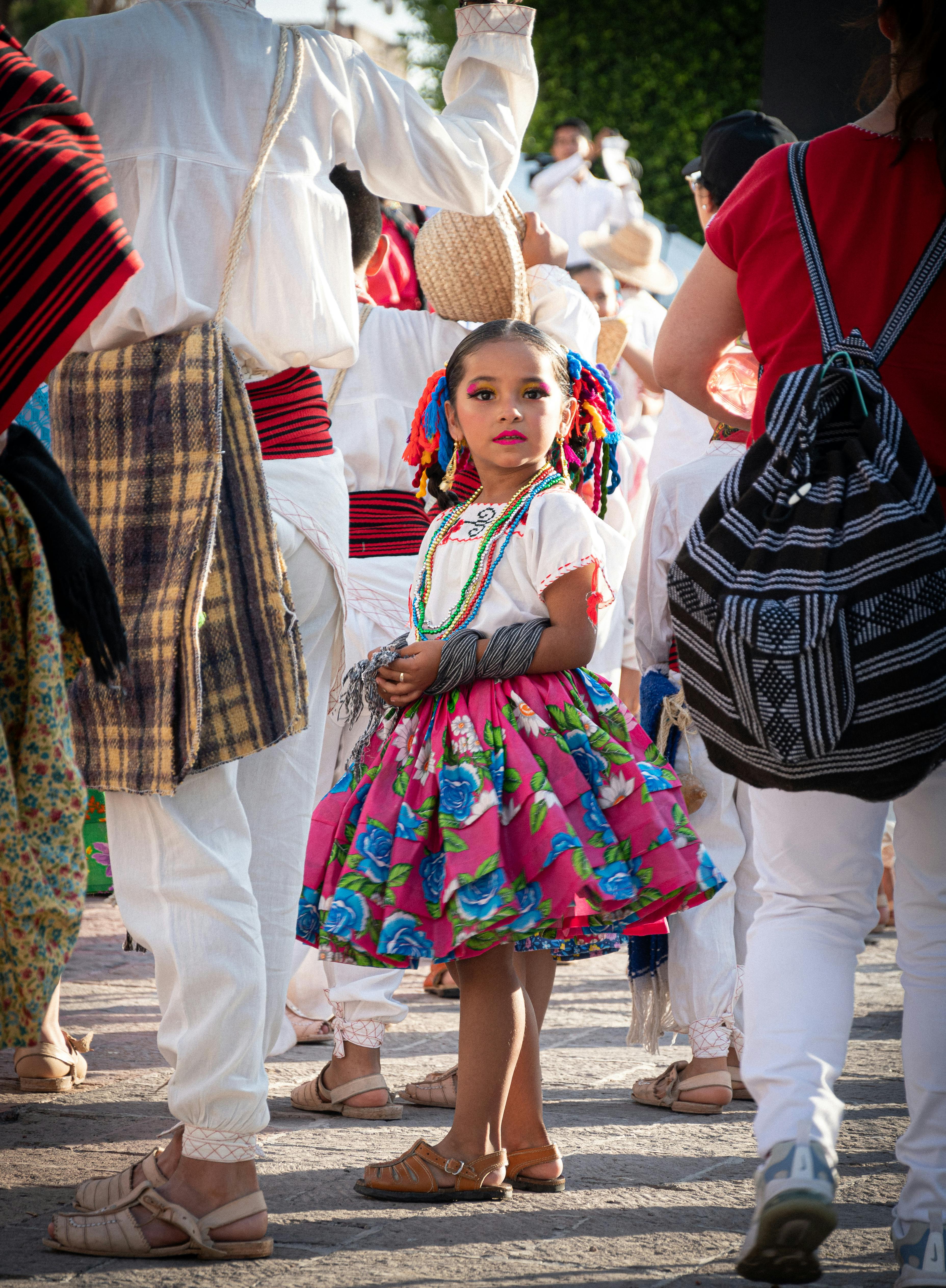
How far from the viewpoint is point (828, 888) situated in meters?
2.17

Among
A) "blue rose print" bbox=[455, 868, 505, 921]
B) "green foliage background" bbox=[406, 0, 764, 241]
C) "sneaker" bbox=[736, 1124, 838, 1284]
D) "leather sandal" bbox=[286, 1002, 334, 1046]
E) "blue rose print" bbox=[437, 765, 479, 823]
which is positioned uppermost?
"green foliage background" bbox=[406, 0, 764, 241]

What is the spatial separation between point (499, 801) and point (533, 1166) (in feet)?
2.45

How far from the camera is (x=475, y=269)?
415 centimetres

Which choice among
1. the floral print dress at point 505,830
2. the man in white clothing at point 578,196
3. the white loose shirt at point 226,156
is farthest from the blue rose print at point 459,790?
the man in white clothing at point 578,196

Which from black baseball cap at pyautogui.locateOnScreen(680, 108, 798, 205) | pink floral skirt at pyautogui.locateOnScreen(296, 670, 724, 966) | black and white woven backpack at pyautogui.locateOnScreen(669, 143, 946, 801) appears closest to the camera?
black and white woven backpack at pyautogui.locateOnScreen(669, 143, 946, 801)

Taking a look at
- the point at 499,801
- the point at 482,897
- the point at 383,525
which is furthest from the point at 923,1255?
the point at 383,525

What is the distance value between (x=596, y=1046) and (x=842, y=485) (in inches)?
99.8

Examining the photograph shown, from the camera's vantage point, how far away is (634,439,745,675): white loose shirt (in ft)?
12.6

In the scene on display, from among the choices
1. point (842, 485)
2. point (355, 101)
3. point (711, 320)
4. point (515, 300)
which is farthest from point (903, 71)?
point (515, 300)

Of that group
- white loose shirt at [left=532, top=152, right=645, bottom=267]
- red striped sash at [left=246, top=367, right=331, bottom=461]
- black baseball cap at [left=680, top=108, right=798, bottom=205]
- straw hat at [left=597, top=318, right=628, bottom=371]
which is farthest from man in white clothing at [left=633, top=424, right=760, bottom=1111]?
white loose shirt at [left=532, top=152, right=645, bottom=267]

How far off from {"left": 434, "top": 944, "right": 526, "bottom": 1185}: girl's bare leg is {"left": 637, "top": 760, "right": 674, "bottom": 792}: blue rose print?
1.40ft

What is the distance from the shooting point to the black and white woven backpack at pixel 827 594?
6.28 feet

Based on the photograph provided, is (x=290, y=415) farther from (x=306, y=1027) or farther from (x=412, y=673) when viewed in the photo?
(x=306, y=1027)

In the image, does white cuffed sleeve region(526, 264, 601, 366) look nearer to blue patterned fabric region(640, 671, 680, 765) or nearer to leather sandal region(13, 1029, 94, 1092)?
blue patterned fabric region(640, 671, 680, 765)
